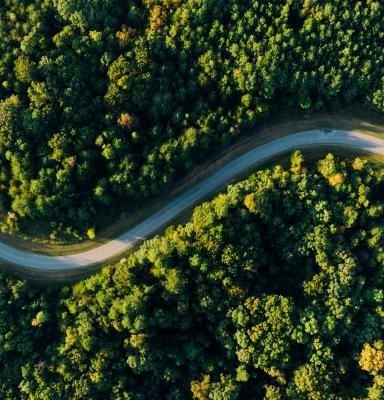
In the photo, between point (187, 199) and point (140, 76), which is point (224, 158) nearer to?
point (187, 199)

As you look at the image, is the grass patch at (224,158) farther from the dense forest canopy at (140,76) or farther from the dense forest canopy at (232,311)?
the dense forest canopy at (232,311)

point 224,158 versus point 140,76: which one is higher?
point 140,76

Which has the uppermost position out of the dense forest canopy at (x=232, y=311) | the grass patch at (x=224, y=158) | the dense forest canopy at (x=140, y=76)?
the dense forest canopy at (x=140, y=76)

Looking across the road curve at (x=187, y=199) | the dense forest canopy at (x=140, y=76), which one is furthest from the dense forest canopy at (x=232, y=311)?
the dense forest canopy at (x=140, y=76)

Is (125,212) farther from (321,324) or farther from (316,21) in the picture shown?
(316,21)

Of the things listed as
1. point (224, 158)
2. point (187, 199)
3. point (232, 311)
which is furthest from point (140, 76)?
point (232, 311)

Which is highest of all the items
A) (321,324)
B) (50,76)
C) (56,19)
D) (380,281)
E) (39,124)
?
(56,19)

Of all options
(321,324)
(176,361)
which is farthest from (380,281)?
(176,361)
